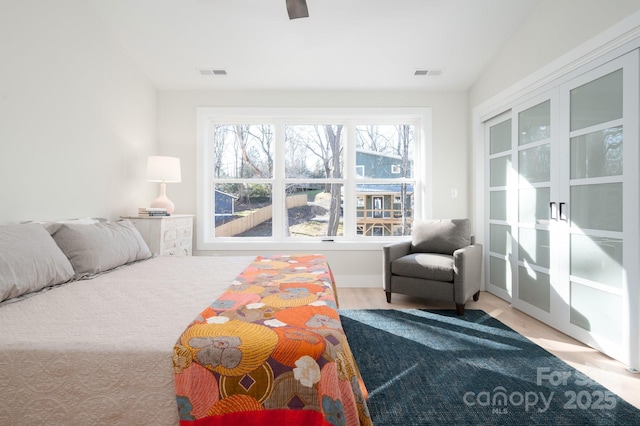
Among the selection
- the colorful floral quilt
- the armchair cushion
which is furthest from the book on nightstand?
the colorful floral quilt

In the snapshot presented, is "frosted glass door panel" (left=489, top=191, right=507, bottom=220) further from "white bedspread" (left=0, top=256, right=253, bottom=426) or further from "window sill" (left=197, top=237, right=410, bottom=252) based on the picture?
"white bedspread" (left=0, top=256, right=253, bottom=426)

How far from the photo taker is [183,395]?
942 millimetres

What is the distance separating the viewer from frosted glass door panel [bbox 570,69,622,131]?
2.25 m

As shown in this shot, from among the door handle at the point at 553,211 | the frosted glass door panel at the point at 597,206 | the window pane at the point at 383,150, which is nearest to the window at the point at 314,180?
the window pane at the point at 383,150

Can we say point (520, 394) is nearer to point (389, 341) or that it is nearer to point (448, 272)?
point (389, 341)

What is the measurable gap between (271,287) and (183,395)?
778 mm

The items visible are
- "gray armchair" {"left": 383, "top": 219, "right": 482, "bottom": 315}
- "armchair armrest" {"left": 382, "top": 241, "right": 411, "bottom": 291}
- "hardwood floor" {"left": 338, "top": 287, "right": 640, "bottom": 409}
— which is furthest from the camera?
"armchair armrest" {"left": 382, "top": 241, "right": 411, "bottom": 291}

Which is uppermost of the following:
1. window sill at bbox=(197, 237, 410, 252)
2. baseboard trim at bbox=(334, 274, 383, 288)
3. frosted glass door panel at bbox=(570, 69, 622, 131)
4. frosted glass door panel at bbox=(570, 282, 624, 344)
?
frosted glass door panel at bbox=(570, 69, 622, 131)

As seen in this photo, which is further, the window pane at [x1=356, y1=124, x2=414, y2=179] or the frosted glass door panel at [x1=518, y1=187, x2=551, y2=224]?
the window pane at [x1=356, y1=124, x2=414, y2=179]

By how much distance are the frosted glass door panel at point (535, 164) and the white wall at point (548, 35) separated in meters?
0.69

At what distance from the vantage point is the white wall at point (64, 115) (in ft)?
7.47

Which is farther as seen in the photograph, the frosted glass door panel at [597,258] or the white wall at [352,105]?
the white wall at [352,105]

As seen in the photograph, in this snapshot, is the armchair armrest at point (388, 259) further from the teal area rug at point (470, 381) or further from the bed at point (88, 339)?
the bed at point (88, 339)

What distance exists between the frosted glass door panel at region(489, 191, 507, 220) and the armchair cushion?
778 millimetres
